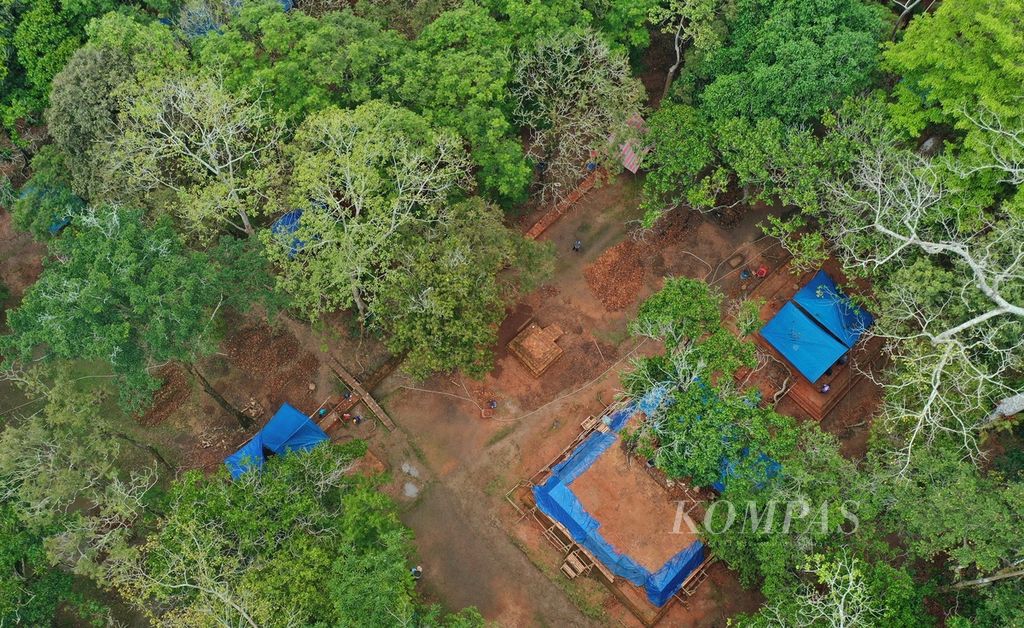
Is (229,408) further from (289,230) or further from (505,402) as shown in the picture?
(505,402)

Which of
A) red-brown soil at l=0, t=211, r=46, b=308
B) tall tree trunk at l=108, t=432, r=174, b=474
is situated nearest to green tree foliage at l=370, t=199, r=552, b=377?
tall tree trunk at l=108, t=432, r=174, b=474

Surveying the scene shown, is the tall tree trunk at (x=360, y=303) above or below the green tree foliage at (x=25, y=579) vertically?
above

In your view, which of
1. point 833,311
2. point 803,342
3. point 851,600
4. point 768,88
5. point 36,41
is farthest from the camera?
point 833,311

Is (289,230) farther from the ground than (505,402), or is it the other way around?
(289,230)

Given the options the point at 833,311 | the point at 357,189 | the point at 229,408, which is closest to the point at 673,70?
the point at 833,311

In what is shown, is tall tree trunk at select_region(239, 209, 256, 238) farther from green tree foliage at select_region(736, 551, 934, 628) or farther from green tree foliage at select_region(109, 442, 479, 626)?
green tree foliage at select_region(736, 551, 934, 628)

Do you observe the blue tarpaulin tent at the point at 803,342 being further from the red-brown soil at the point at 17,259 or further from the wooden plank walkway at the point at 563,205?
the red-brown soil at the point at 17,259

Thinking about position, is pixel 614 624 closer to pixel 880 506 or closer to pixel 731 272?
pixel 880 506

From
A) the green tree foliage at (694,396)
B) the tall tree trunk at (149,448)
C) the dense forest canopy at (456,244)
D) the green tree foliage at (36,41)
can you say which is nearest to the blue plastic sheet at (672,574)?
the dense forest canopy at (456,244)
